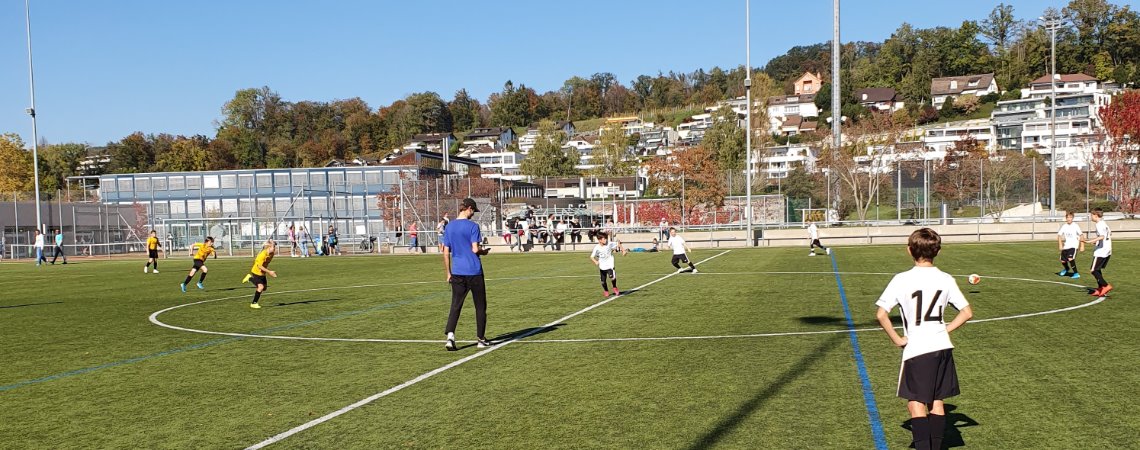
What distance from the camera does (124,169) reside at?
133000 mm

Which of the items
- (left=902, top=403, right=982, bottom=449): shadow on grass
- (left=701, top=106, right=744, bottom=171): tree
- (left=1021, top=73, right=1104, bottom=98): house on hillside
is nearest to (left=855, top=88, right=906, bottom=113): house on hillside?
(left=1021, top=73, right=1104, bottom=98): house on hillside

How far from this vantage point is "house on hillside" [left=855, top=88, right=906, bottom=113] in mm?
146500

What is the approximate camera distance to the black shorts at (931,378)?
5.65m

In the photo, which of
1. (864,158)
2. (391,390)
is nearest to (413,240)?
(864,158)

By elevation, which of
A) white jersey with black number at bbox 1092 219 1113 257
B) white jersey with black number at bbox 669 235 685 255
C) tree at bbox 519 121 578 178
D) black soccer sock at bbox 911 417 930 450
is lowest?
black soccer sock at bbox 911 417 930 450

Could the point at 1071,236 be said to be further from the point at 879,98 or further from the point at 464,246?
the point at 879,98

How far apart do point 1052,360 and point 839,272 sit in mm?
14531

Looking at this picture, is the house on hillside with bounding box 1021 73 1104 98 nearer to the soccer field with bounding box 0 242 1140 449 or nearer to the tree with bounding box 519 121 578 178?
the tree with bounding box 519 121 578 178

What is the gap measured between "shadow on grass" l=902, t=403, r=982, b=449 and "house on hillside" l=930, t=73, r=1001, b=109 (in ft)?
485

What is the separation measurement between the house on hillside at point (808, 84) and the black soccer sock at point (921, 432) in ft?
596

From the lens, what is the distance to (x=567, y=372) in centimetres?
950

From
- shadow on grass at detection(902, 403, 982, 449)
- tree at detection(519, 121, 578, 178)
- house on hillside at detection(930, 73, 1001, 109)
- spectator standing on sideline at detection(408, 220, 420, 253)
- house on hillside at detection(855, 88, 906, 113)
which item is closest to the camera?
shadow on grass at detection(902, 403, 982, 449)

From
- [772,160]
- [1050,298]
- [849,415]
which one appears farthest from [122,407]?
[772,160]

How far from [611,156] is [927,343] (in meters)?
116
